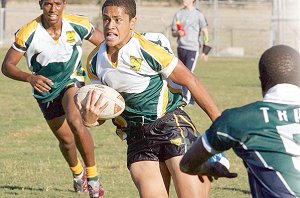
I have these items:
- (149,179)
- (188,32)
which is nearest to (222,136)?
(149,179)

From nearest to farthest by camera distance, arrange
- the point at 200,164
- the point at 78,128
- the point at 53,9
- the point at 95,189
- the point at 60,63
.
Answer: the point at 200,164 → the point at 78,128 → the point at 95,189 → the point at 53,9 → the point at 60,63

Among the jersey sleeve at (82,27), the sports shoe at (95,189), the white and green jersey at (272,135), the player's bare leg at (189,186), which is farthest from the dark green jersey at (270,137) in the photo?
the jersey sleeve at (82,27)

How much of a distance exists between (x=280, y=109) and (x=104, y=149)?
8132 millimetres

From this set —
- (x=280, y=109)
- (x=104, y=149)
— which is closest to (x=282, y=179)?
(x=280, y=109)

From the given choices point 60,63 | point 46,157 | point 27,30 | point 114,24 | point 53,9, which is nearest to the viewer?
point 114,24

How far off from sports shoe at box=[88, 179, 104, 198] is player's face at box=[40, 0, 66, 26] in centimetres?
168

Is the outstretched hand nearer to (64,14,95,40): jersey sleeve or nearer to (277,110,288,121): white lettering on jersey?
(277,110,288,121): white lettering on jersey

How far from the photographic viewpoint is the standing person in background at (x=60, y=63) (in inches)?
364

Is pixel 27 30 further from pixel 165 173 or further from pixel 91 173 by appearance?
pixel 165 173

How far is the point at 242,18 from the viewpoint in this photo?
135ft

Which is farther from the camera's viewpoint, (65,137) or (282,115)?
(65,137)

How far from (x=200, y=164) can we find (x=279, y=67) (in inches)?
25.9

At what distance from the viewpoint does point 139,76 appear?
678 cm

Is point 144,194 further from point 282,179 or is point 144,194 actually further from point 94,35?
point 94,35
